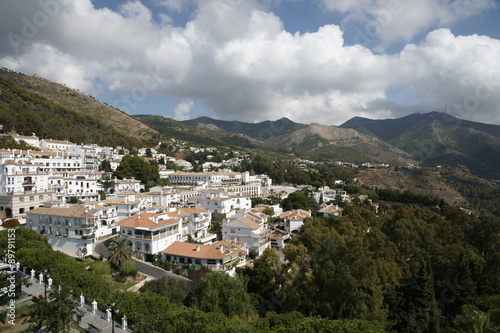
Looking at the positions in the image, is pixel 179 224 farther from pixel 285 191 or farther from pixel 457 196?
pixel 457 196

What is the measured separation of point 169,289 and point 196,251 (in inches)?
300

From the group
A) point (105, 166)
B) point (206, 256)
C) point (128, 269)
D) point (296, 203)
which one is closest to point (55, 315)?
point (128, 269)

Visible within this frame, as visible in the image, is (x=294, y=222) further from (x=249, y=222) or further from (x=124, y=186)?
(x=124, y=186)

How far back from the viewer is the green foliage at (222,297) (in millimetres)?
18375

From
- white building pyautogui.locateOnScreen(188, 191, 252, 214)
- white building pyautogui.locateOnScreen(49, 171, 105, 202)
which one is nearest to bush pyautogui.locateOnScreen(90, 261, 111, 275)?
white building pyautogui.locateOnScreen(49, 171, 105, 202)

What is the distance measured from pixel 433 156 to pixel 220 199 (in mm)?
167909

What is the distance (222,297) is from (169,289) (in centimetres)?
370

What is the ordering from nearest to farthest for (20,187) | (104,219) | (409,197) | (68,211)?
(68,211), (104,219), (20,187), (409,197)

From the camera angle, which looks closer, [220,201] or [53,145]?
[220,201]

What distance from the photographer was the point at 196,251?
1097 inches

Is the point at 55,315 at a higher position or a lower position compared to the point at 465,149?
lower

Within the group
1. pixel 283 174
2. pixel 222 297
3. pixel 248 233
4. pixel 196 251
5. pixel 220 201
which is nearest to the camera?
pixel 222 297

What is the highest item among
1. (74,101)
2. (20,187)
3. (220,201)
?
(74,101)

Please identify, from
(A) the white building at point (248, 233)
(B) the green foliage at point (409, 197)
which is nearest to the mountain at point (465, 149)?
(B) the green foliage at point (409, 197)
